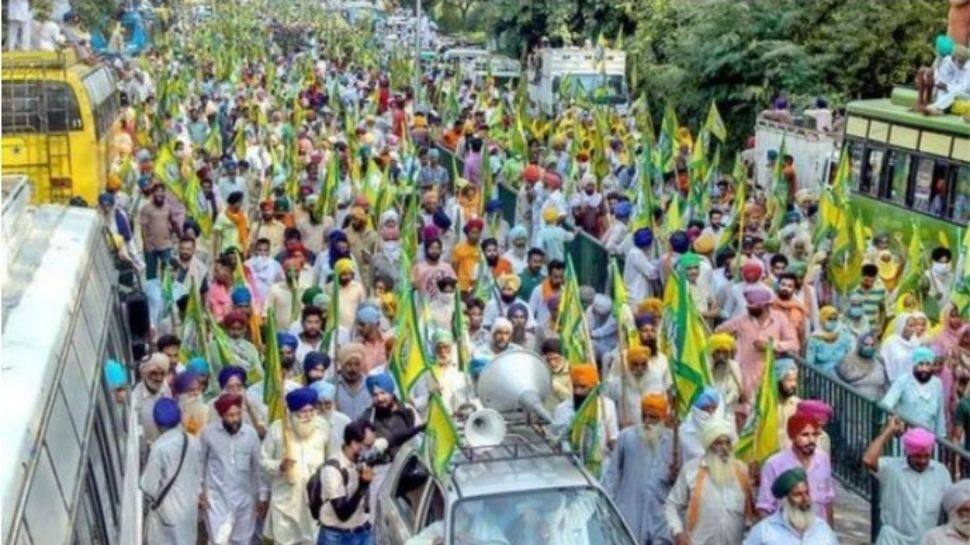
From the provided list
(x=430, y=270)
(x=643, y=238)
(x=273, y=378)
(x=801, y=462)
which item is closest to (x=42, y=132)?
(x=430, y=270)

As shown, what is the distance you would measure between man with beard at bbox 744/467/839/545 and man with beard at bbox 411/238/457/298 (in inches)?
203

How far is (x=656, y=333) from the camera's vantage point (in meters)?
9.86

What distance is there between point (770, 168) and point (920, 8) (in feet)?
23.0

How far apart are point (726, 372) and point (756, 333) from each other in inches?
40.3

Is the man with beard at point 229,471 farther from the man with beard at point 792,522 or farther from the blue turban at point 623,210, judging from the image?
the blue turban at point 623,210

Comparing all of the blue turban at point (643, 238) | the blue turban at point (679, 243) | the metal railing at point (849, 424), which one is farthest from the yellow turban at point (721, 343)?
the blue turban at point (643, 238)

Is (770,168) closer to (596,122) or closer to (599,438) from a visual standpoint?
(596,122)

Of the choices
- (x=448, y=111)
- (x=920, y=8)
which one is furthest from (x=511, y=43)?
(x=920, y=8)

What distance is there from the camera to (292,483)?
8.25 metres

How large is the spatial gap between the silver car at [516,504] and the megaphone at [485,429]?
0.43ft

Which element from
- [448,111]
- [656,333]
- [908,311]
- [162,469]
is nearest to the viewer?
[162,469]

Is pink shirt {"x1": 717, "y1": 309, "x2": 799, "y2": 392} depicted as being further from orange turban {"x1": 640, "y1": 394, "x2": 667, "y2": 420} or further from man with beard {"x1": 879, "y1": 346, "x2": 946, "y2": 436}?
orange turban {"x1": 640, "y1": 394, "x2": 667, "y2": 420}

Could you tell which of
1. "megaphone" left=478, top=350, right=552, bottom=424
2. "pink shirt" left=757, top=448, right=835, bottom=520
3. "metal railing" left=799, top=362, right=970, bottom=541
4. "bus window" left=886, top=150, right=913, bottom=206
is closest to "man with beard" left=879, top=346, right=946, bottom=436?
"metal railing" left=799, top=362, right=970, bottom=541

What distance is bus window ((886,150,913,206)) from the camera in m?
17.3
